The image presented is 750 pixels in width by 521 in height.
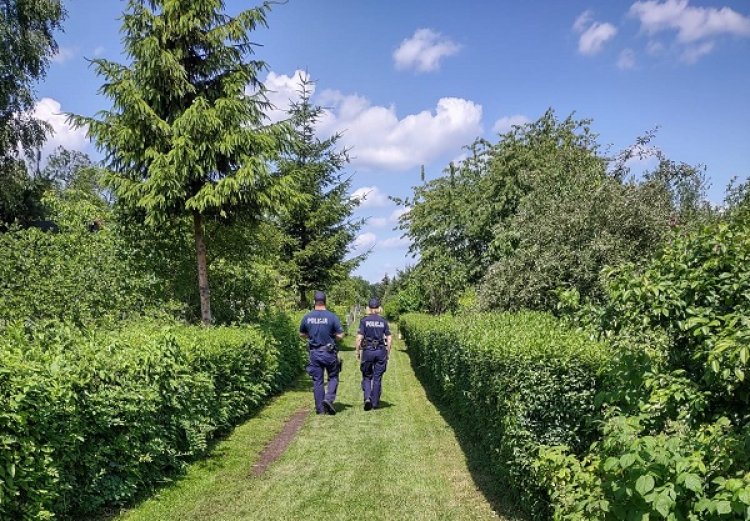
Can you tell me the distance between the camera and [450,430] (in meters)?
8.97

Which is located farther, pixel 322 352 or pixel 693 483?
pixel 322 352

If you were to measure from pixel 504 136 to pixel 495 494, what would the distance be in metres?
12.9

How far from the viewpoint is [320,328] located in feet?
33.2

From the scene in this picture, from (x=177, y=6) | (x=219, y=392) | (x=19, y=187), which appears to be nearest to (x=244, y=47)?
(x=177, y=6)

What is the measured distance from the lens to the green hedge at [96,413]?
4129mm

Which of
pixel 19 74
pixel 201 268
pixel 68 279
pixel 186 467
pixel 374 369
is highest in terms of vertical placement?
pixel 19 74

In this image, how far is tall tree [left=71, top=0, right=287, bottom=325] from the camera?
35.1ft

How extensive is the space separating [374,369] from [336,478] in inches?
166

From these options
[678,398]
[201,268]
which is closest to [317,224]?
[201,268]

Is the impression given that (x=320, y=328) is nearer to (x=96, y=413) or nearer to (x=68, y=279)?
(x=68, y=279)

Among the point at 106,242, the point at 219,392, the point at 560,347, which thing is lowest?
the point at 219,392

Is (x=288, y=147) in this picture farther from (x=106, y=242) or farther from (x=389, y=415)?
(x=389, y=415)

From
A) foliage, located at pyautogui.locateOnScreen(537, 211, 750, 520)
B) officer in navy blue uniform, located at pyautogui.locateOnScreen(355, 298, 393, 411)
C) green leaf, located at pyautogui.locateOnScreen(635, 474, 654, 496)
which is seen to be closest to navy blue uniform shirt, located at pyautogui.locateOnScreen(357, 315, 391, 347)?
officer in navy blue uniform, located at pyautogui.locateOnScreen(355, 298, 393, 411)

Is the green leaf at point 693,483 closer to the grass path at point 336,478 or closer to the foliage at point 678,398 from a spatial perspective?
the foliage at point 678,398
